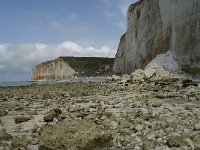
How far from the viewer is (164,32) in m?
29.8

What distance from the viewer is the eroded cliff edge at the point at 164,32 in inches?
894

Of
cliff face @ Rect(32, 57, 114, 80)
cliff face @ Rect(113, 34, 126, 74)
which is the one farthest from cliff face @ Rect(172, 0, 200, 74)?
cliff face @ Rect(32, 57, 114, 80)

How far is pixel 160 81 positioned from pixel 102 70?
63.0m

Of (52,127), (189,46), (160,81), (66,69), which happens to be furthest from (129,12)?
(66,69)

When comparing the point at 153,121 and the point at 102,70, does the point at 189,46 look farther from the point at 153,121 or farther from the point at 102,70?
the point at 102,70

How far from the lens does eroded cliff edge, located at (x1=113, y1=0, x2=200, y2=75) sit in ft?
74.5

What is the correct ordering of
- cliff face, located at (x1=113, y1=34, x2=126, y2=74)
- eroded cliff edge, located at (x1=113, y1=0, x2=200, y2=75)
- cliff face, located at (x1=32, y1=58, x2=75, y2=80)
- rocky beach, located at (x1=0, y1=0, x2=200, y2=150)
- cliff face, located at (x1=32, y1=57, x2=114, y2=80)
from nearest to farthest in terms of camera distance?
rocky beach, located at (x1=0, y1=0, x2=200, y2=150), eroded cliff edge, located at (x1=113, y1=0, x2=200, y2=75), cliff face, located at (x1=113, y1=34, x2=126, y2=74), cliff face, located at (x1=32, y1=57, x2=114, y2=80), cliff face, located at (x1=32, y1=58, x2=75, y2=80)

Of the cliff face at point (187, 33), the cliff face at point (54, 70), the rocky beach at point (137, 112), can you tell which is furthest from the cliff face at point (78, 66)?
the cliff face at point (187, 33)

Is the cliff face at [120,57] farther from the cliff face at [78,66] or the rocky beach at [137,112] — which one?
the rocky beach at [137,112]

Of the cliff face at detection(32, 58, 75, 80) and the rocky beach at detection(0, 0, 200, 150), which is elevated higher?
the cliff face at detection(32, 58, 75, 80)

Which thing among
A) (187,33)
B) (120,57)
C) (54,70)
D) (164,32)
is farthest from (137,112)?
(54,70)

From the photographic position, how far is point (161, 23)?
104 feet

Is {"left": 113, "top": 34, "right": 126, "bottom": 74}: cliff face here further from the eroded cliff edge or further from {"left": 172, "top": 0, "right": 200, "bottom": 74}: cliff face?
{"left": 172, "top": 0, "right": 200, "bottom": 74}: cliff face

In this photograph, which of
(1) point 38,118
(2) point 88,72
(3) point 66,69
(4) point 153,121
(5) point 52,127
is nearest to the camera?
(5) point 52,127
